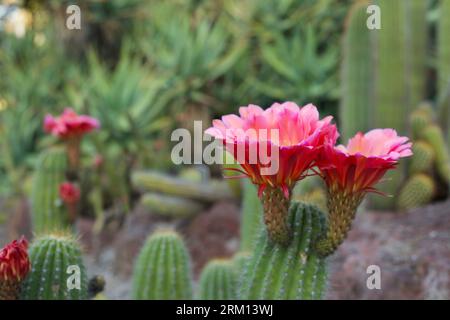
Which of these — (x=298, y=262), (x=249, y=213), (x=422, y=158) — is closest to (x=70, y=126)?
(x=249, y=213)

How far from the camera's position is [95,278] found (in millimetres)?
1859

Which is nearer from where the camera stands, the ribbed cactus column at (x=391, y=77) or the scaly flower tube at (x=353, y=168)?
the scaly flower tube at (x=353, y=168)

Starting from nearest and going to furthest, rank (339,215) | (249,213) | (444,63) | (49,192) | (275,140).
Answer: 1. (275,140)
2. (339,215)
3. (249,213)
4. (49,192)
5. (444,63)

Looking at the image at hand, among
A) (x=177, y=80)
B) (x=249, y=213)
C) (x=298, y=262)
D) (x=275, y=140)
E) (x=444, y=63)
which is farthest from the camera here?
(x=177, y=80)

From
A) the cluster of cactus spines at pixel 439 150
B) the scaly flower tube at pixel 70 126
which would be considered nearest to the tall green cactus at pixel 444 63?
the cluster of cactus spines at pixel 439 150

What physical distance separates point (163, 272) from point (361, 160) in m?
1.10

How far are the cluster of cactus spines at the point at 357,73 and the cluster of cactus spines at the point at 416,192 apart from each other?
39 centimetres

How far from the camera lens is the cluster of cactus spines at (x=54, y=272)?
1629 millimetres

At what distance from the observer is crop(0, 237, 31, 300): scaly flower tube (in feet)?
4.84

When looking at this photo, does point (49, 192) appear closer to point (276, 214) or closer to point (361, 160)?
point (276, 214)

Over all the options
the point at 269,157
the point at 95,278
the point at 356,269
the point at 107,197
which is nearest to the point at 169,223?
the point at 107,197

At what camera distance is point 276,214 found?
1.50 meters

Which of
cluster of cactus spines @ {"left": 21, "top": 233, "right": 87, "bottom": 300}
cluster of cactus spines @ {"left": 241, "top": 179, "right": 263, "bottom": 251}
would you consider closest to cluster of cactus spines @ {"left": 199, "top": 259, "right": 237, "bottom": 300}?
cluster of cactus spines @ {"left": 241, "top": 179, "right": 263, "bottom": 251}

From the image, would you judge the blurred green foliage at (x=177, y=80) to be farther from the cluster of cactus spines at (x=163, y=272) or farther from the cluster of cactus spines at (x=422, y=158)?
the cluster of cactus spines at (x=163, y=272)
